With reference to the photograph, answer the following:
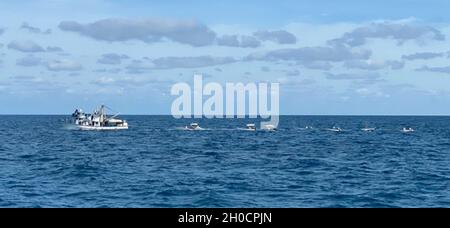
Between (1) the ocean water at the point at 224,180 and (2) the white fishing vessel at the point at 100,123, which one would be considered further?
(2) the white fishing vessel at the point at 100,123

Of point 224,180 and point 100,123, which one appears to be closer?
point 224,180

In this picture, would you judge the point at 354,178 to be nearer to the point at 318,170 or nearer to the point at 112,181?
the point at 318,170

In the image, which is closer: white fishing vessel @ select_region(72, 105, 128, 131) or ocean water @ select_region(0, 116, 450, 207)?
ocean water @ select_region(0, 116, 450, 207)

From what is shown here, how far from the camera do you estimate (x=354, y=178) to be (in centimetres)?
4988

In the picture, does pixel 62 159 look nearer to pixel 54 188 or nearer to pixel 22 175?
pixel 22 175

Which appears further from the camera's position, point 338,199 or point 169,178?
point 169,178

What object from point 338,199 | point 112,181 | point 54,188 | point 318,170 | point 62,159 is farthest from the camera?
point 62,159

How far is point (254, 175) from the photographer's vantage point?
52312mm

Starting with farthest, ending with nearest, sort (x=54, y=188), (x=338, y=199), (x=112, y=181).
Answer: (x=112, y=181)
(x=54, y=188)
(x=338, y=199)

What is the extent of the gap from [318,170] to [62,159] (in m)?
34.7
